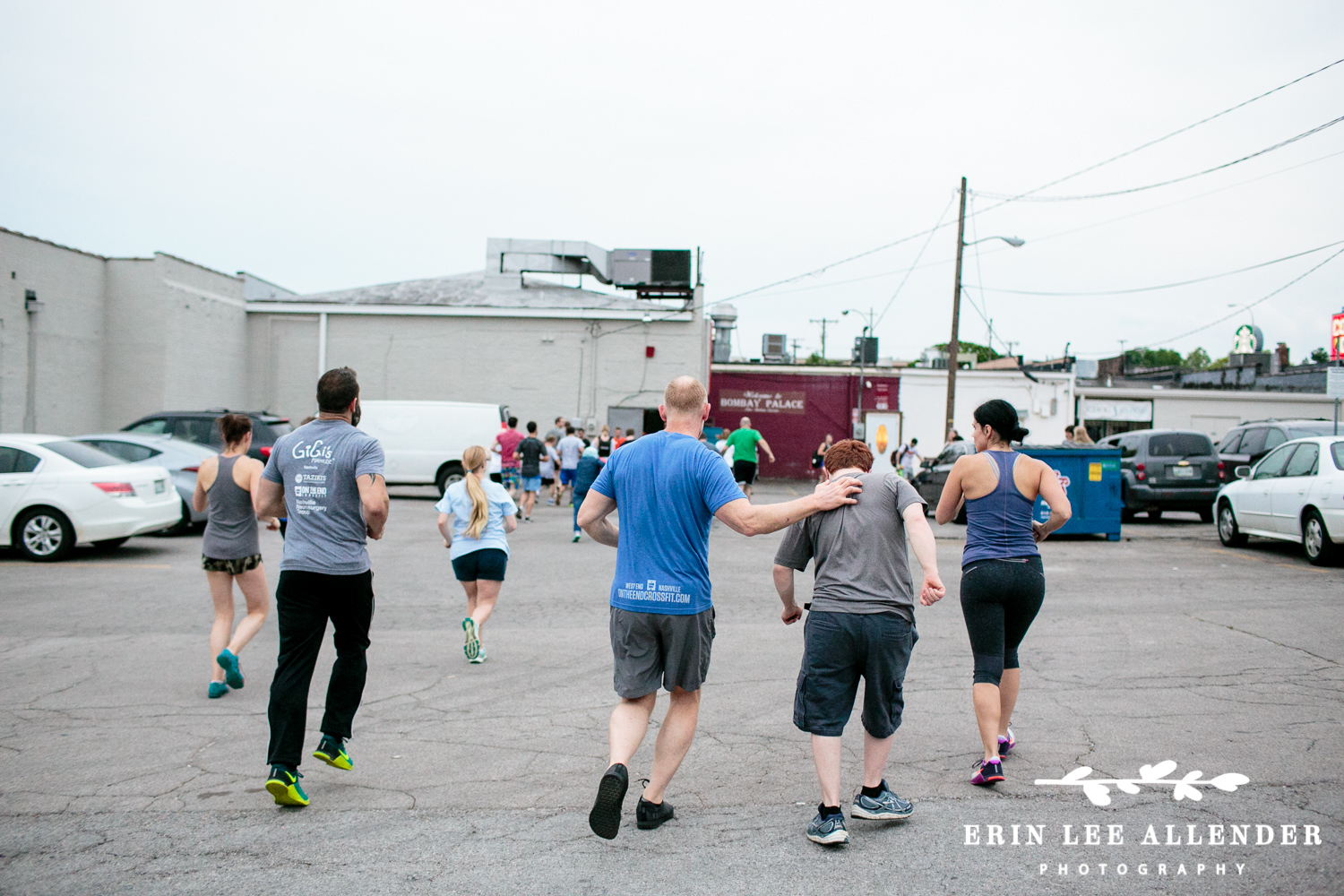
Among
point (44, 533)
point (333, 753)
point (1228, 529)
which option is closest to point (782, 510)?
point (333, 753)

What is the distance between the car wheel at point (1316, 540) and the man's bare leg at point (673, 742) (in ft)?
34.6

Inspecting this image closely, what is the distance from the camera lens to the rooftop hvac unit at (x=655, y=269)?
31.7m

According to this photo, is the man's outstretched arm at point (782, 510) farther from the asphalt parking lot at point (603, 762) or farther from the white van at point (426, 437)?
the white van at point (426, 437)

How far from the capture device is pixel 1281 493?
39.4 feet

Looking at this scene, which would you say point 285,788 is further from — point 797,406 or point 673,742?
point 797,406

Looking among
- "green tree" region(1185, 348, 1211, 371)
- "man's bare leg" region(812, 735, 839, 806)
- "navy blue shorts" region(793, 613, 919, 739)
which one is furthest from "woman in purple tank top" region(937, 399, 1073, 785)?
"green tree" region(1185, 348, 1211, 371)

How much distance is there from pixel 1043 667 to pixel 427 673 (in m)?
4.44

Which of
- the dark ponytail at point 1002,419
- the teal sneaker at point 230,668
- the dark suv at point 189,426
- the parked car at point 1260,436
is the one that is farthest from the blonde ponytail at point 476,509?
the parked car at point 1260,436

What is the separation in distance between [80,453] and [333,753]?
958cm

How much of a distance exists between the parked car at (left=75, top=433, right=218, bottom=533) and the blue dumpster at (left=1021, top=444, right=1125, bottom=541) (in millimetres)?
Answer: 12791

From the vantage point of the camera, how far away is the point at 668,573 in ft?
12.3

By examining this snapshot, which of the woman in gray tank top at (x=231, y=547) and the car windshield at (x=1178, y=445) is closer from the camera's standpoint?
the woman in gray tank top at (x=231, y=547)

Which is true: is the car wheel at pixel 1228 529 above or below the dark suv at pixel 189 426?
below

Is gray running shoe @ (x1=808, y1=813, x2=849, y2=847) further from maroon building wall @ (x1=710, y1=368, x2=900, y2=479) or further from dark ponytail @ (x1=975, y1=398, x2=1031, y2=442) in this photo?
maroon building wall @ (x1=710, y1=368, x2=900, y2=479)
